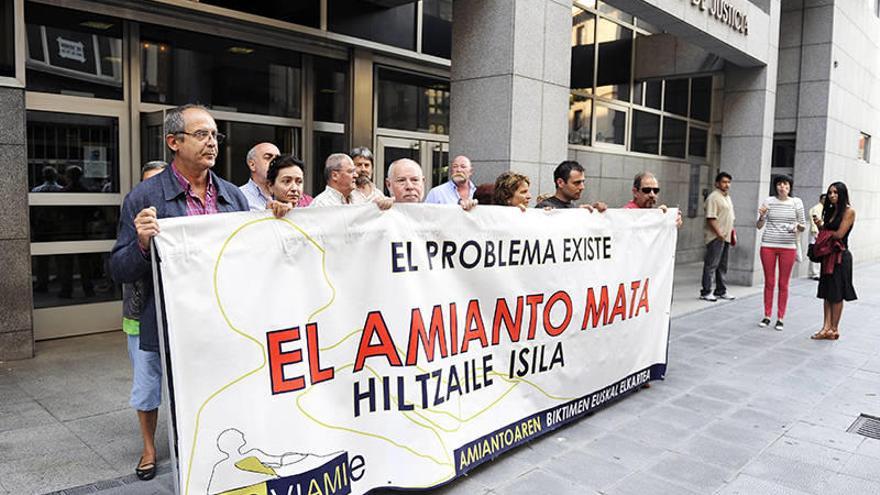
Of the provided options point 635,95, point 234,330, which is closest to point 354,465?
point 234,330

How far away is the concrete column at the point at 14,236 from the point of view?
19.6ft

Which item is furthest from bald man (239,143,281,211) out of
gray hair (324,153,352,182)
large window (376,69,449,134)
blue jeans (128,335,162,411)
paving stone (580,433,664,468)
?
large window (376,69,449,134)

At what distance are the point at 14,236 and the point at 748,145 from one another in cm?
1154

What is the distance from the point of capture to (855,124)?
16.2 m

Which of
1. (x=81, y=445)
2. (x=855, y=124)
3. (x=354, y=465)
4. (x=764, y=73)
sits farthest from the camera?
(x=855, y=124)

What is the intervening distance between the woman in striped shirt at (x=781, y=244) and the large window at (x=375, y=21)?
5.30 meters

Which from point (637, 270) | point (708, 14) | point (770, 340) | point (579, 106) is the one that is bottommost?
point (770, 340)

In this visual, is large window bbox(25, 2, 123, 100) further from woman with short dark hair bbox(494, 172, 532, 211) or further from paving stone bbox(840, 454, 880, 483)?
paving stone bbox(840, 454, 880, 483)

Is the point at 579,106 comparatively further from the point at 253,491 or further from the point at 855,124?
the point at 253,491

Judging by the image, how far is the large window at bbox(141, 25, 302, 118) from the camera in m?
7.42

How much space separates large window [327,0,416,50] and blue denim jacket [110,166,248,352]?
555 centimetres

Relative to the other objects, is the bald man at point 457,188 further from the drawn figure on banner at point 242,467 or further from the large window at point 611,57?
the large window at point 611,57

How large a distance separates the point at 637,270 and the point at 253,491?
12.0 feet

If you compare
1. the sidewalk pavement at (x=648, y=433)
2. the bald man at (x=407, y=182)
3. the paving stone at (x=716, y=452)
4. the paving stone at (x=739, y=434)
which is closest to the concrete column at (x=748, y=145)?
the sidewalk pavement at (x=648, y=433)
